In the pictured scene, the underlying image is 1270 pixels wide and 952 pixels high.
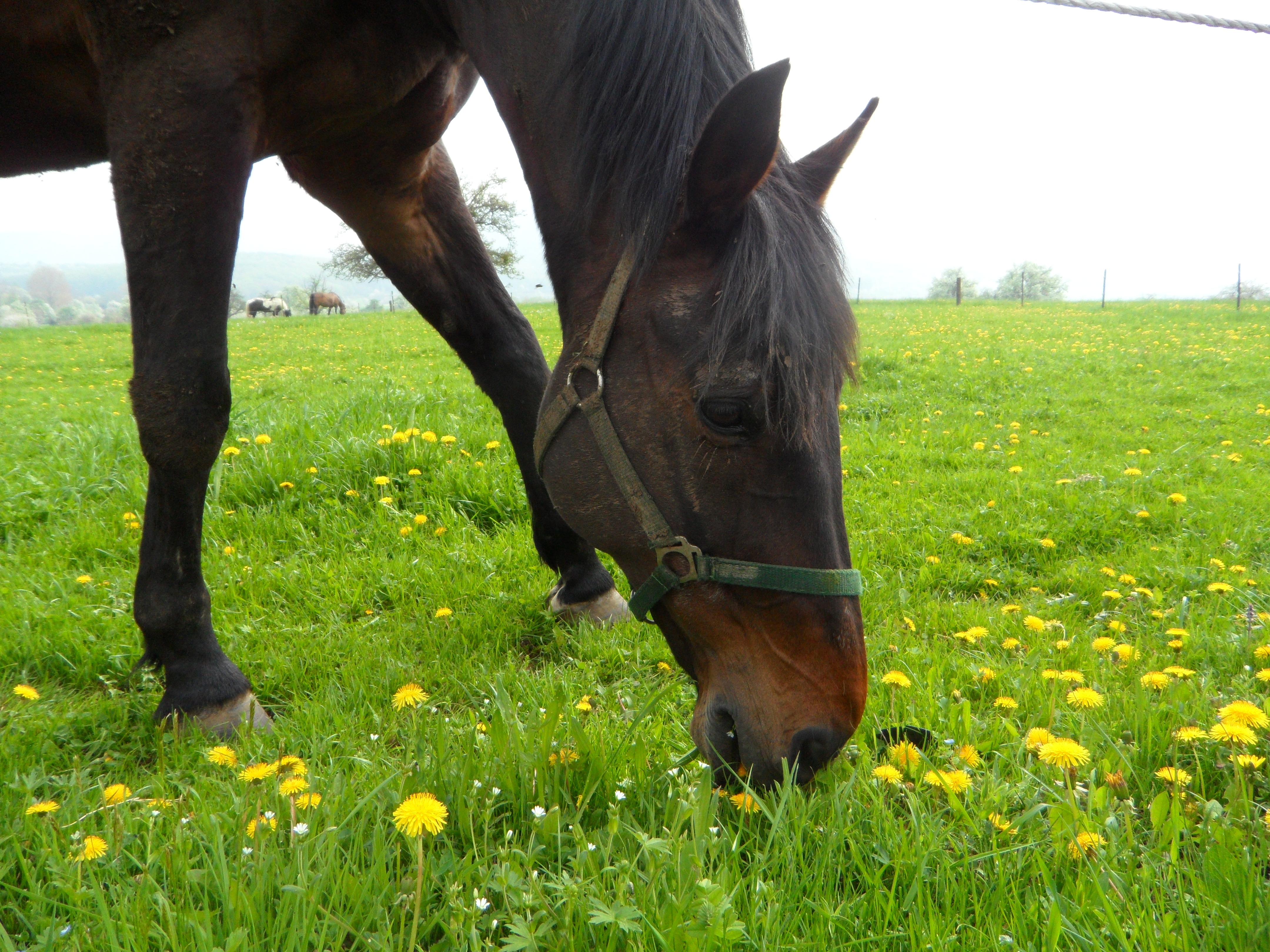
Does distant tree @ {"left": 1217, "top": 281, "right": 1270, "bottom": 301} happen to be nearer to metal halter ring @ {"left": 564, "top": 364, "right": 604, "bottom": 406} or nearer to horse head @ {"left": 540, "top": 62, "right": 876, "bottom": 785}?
horse head @ {"left": 540, "top": 62, "right": 876, "bottom": 785}

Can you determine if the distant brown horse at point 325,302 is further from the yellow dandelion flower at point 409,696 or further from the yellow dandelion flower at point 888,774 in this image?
the yellow dandelion flower at point 888,774

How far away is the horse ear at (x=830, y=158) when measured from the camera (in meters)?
1.94

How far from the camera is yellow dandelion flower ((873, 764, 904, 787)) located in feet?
5.12

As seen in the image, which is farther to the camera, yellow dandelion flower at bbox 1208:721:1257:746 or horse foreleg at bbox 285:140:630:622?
horse foreleg at bbox 285:140:630:622

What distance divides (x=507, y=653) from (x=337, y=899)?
1.50 meters

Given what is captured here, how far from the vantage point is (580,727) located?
1.67 m

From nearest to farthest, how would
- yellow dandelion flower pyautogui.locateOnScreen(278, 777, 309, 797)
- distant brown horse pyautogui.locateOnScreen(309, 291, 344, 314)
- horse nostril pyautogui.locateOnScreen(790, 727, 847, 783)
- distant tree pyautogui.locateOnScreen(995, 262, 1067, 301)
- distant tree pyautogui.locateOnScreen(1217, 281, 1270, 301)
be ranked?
1. yellow dandelion flower pyautogui.locateOnScreen(278, 777, 309, 797)
2. horse nostril pyautogui.locateOnScreen(790, 727, 847, 783)
3. distant tree pyautogui.locateOnScreen(1217, 281, 1270, 301)
4. distant brown horse pyautogui.locateOnScreen(309, 291, 344, 314)
5. distant tree pyautogui.locateOnScreen(995, 262, 1067, 301)

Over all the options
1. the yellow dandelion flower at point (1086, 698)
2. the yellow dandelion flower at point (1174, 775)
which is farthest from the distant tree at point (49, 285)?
the yellow dandelion flower at point (1174, 775)

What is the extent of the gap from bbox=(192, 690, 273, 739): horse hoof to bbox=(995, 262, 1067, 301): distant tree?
77573 millimetres

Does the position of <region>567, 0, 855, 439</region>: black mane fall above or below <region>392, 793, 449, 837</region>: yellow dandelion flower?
above

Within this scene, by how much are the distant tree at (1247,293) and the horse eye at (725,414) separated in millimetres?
32570

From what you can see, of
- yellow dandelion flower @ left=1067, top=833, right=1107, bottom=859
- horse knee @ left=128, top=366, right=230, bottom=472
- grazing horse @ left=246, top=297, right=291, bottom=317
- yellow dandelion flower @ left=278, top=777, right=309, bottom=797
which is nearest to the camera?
yellow dandelion flower @ left=1067, top=833, right=1107, bottom=859

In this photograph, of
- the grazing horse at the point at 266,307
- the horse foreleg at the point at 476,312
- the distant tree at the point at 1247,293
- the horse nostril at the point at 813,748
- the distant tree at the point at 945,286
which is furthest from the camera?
the distant tree at the point at 945,286

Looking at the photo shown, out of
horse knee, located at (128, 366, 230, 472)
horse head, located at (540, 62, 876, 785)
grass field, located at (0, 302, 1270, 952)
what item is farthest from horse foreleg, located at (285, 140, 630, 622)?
horse head, located at (540, 62, 876, 785)
